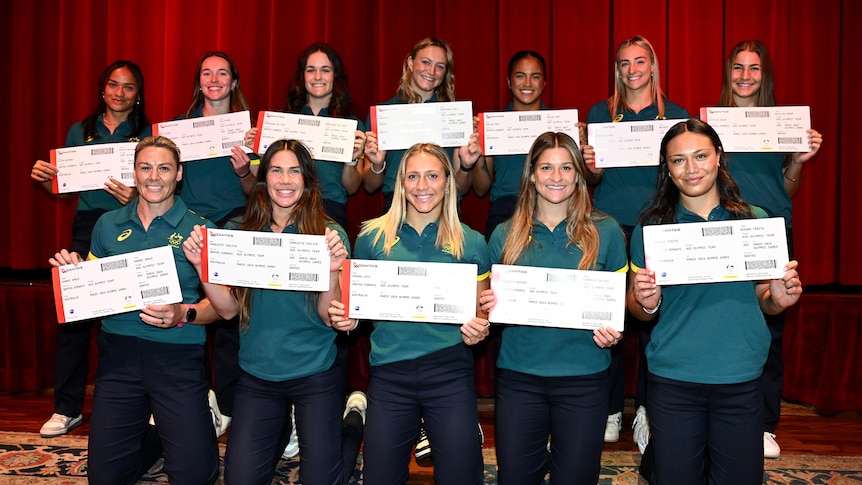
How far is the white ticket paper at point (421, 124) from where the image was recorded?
4141mm

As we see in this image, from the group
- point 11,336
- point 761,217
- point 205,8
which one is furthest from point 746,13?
point 11,336

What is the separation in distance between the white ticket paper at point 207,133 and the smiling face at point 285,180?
76 centimetres

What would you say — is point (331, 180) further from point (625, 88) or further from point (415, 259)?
point (625, 88)

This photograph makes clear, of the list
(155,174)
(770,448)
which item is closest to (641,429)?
(770,448)

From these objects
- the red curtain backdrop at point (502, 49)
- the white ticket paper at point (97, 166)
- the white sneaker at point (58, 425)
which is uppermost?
the red curtain backdrop at point (502, 49)

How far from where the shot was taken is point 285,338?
11.1 feet

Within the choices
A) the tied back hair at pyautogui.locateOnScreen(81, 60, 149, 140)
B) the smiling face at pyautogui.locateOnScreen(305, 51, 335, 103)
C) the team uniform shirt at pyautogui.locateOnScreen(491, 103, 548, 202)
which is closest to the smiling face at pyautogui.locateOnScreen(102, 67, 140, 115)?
the tied back hair at pyautogui.locateOnScreen(81, 60, 149, 140)

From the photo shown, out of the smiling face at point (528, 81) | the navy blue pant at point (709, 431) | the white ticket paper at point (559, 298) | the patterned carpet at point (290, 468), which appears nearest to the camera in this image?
the navy blue pant at point (709, 431)

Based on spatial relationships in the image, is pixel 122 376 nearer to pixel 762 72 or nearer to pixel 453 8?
pixel 453 8

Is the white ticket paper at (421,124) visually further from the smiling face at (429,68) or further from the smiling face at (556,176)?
the smiling face at (556,176)

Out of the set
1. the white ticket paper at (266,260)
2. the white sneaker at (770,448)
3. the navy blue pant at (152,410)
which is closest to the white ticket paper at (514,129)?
the white ticket paper at (266,260)

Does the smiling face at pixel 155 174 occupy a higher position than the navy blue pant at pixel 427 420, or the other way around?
the smiling face at pixel 155 174

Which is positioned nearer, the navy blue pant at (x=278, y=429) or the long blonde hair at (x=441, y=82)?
the navy blue pant at (x=278, y=429)

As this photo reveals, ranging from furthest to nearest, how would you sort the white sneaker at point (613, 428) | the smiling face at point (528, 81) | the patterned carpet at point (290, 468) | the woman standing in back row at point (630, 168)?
the smiling face at point (528, 81)
the white sneaker at point (613, 428)
the woman standing in back row at point (630, 168)
the patterned carpet at point (290, 468)
